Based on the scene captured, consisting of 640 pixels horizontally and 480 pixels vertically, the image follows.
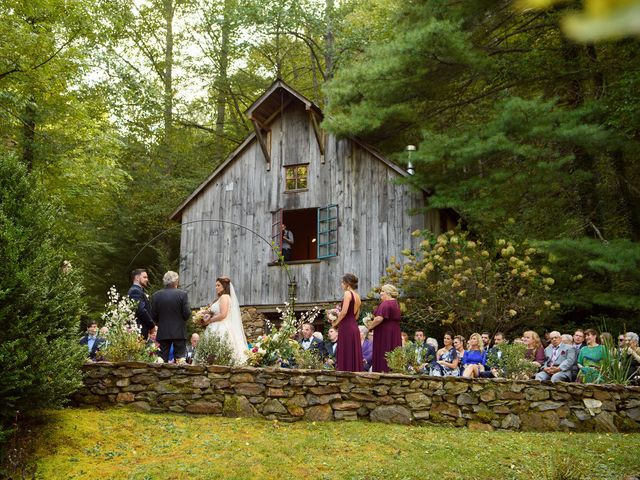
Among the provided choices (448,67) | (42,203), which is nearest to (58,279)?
(42,203)

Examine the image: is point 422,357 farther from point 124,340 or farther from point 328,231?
point 328,231

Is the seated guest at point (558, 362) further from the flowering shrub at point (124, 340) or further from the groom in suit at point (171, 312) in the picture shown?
the flowering shrub at point (124, 340)

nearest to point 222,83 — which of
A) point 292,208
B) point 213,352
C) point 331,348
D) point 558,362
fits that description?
point 292,208

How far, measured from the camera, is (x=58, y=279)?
7.61 meters

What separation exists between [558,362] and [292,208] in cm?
1011

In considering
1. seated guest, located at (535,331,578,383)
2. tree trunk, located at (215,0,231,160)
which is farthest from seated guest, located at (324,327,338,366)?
tree trunk, located at (215,0,231,160)

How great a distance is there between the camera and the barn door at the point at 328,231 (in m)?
18.4

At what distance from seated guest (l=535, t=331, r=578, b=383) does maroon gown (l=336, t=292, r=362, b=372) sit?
280 centimetres

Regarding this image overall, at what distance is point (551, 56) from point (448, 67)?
2569 millimetres

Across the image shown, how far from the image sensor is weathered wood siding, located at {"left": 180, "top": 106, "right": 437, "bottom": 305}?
708 inches

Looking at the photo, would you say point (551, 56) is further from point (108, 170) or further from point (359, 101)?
point (108, 170)

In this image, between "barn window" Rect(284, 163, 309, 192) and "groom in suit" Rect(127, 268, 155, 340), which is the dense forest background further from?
"groom in suit" Rect(127, 268, 155, 340)

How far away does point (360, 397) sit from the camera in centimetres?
907

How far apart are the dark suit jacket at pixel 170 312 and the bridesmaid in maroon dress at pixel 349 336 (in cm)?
217
